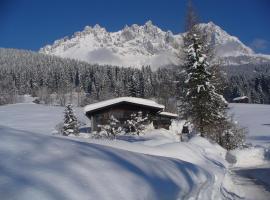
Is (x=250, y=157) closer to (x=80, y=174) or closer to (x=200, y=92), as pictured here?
(x=200, y=92)

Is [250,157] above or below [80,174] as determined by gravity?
below

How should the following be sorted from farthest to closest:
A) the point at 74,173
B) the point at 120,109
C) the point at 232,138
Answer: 1. the point at 120,109
2. the point at 232,138
3. the point at 74,173

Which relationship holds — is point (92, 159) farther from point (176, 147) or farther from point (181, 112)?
point (181, 112)

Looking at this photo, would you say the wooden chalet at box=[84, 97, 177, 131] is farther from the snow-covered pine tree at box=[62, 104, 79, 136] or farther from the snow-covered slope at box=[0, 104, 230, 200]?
the snow-covered slope at box=[0, 104, 230, 200]

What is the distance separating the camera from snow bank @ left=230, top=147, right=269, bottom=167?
23869mm

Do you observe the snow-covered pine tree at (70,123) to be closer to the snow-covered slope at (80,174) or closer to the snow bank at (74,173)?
the snow-covered slope at (80,174)

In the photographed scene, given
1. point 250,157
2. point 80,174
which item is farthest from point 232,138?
point 80,174

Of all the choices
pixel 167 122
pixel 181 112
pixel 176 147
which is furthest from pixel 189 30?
pixel 167 122

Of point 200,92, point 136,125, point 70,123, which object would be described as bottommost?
point 70,123

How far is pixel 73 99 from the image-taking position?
17975cm

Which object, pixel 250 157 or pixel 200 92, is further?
pixel 200 92

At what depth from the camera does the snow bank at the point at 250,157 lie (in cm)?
2387

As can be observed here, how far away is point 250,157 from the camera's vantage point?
81.3ft

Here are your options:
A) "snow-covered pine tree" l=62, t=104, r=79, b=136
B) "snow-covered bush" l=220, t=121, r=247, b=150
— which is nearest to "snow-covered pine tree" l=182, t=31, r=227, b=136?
"snow-covered bush" l=220, t=121, r=247, b=150
